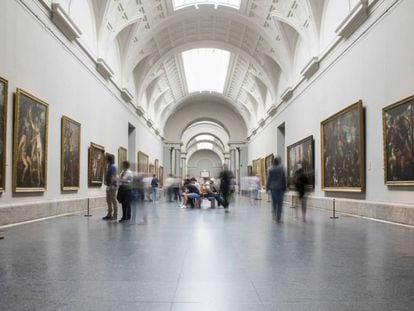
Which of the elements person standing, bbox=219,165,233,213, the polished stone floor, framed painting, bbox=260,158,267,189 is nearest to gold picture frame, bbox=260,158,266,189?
framed painting, bbox=260,158,267,189

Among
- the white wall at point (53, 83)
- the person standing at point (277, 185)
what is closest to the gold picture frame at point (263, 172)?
the white wall at point (53, 83)

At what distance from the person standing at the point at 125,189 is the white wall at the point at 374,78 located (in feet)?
22.1

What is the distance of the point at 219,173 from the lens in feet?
52.2

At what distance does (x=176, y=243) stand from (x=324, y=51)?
11761 mm

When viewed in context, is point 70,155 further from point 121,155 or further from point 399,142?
point 399,142

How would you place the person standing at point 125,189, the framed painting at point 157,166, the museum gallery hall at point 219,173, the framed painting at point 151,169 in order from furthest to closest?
the framed painting at point 157,166
the framed painting at point 151,169
the person standing at point 125,189
the museum gallery hall at point 219,173

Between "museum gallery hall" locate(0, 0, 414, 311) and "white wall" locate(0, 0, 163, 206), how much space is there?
2.8 inches

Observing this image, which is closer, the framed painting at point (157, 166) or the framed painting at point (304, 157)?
the framed painting at point (304, 157)

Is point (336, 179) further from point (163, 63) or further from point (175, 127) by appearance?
point (175, 127)

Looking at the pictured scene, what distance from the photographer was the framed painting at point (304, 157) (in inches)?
695

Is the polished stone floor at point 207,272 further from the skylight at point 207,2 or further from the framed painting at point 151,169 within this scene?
the framed painting at point 151,169

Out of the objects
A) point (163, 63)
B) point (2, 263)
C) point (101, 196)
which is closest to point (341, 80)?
point (101, 196)

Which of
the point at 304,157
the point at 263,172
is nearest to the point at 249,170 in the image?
the point at 263,172

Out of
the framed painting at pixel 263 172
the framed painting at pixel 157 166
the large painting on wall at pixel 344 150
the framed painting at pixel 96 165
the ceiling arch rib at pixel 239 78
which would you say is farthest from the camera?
the framed painting at pixel 157 166
